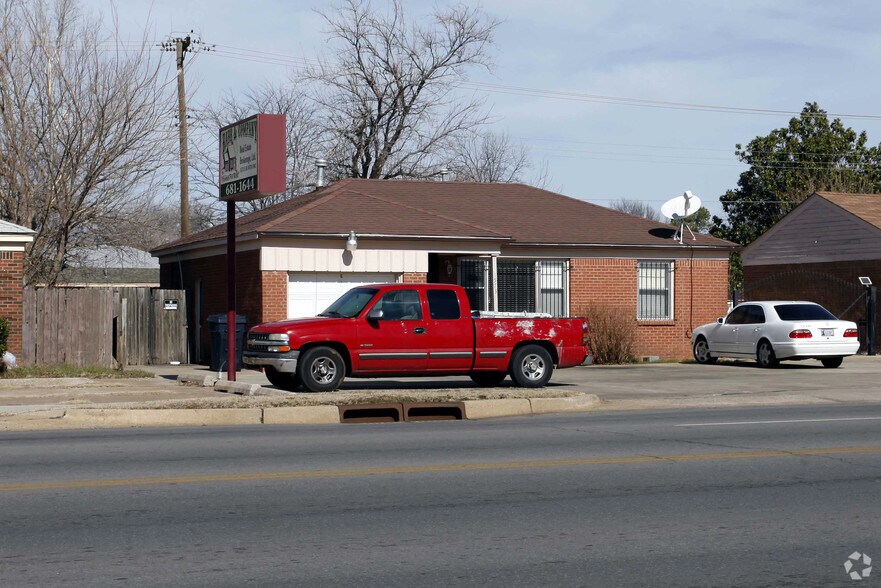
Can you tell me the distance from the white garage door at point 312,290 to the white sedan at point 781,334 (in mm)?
8788

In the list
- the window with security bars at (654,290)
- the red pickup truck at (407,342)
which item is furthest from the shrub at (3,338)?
the window with security bars at (654,290)

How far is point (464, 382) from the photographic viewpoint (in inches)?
847

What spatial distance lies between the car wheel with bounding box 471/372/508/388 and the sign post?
14.1 ft

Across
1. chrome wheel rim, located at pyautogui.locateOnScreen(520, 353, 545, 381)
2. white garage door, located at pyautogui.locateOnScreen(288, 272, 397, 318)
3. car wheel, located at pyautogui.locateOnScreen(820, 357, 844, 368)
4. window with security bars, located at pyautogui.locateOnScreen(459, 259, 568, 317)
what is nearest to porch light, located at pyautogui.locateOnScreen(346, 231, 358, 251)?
white garage door, located at pyautogui.locateOnScreen(288, 272, 397, 318)

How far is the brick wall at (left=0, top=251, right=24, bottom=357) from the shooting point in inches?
874

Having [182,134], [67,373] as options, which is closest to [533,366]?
[67,373]

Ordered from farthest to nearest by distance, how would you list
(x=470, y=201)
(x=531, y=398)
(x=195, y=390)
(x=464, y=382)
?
(x=470, y=201) < (x=464, y=382) < (x=195, y=390) < (x=531, y=398)

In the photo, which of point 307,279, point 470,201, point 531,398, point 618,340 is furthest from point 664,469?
point 470,201

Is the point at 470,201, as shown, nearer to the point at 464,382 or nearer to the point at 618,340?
the point at 618,340

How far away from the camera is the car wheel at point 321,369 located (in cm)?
1822

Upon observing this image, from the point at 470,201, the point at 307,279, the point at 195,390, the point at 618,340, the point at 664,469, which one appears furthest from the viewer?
the point at 470,201

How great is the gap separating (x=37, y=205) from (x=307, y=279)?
8401 millimetres

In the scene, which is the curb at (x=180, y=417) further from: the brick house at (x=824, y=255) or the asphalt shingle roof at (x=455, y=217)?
the brick house at (x=824, y=255)

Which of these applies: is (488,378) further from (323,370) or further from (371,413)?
(371,413)
